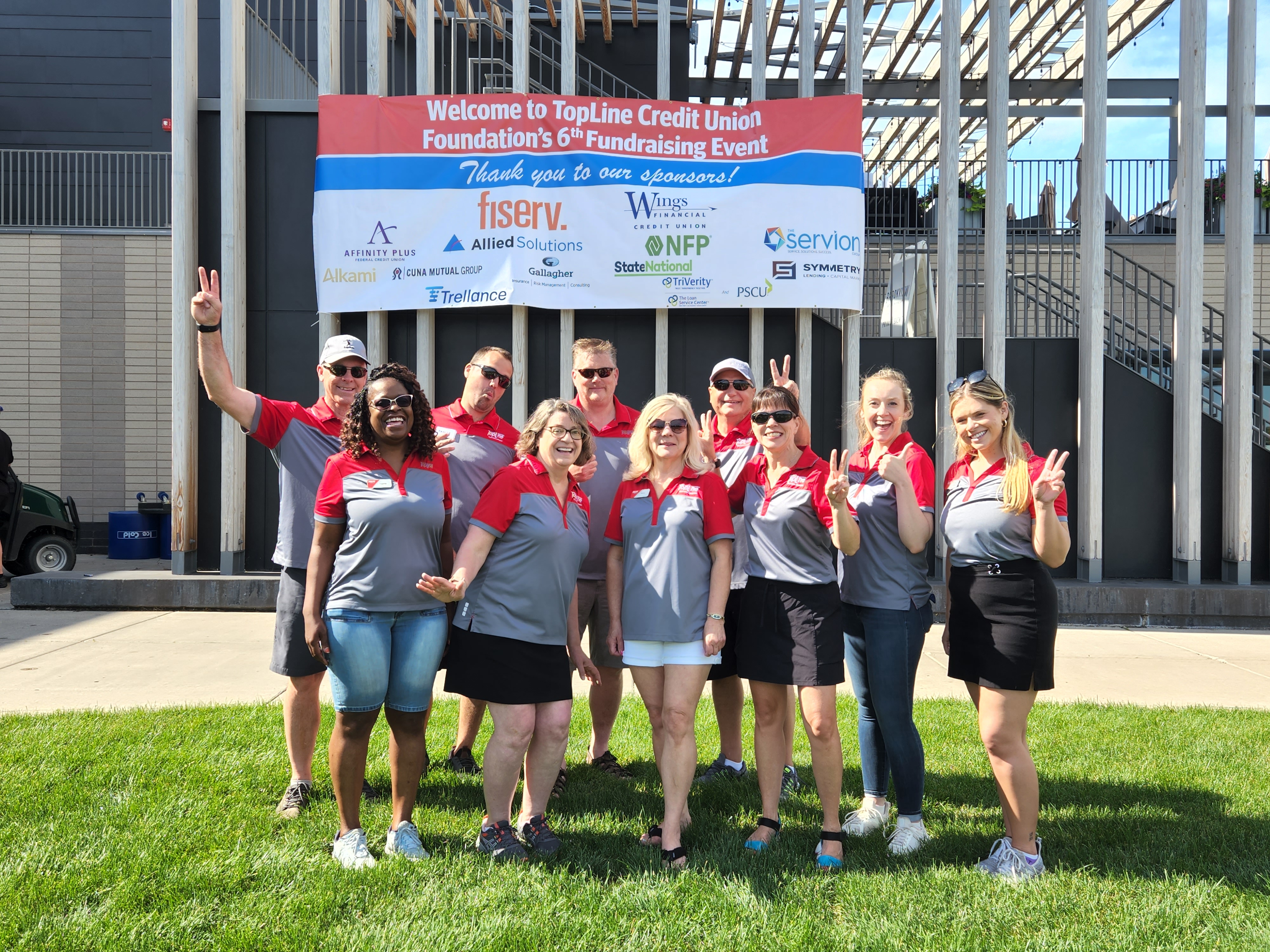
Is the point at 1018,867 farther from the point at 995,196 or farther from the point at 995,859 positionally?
the point at 995,196

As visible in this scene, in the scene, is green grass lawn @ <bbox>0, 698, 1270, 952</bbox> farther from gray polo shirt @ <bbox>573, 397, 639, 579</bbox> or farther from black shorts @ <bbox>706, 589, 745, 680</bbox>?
gray polo shirt @ <bbox>573, 397, 639, 579</bbox>

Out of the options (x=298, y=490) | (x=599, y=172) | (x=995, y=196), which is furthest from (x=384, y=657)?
(x=995, y=196)

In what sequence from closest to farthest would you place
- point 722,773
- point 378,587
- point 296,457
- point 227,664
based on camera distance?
point 378,587
point 296,457
point 722,773
point 227,664

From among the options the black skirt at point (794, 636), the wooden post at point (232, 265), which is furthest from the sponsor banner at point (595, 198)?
the black skirt at point (794, 636)

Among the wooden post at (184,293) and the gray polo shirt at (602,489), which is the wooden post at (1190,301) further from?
the wooden post at (184,293)

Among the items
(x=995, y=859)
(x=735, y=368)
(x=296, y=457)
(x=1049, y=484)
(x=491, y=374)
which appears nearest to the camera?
(x=1049, y=484)

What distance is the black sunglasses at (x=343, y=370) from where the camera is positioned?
4.08 m

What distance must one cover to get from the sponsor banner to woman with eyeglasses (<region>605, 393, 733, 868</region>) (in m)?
5.59

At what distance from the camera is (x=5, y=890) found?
3.16 metres

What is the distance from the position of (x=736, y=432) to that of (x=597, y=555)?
36.4 inches

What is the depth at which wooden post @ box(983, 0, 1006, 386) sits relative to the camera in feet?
30.6

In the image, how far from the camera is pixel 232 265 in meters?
9.33

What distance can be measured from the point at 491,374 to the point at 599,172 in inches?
207

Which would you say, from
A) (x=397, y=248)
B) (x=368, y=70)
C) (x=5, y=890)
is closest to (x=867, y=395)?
(x=5, y=890)
